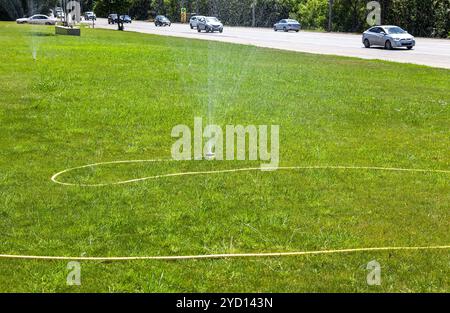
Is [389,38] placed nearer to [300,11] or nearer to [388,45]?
[388,45]

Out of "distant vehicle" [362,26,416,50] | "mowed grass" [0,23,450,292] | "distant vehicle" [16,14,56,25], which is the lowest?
Result: "distant vehicle" [16,14,56,25]

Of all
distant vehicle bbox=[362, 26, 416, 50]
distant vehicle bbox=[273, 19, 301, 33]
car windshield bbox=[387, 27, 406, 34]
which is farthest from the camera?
distant vehicle bbox=[273, 19, 301, 33]

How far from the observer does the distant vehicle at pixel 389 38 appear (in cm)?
3519

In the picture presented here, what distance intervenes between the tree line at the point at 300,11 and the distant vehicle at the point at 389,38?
40.8 feet

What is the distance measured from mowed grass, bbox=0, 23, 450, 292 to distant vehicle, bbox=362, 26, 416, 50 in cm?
1888

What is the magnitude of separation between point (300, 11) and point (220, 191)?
200 ft

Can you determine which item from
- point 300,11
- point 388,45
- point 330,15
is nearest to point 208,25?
point 330,15

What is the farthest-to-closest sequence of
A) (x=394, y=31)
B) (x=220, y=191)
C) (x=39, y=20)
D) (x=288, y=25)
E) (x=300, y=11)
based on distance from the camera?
(x=39, y=20)
(x=300, y=11)
(x=288, y=25)
(x=394, y=31)
(x=220, y=191)

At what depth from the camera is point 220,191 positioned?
802 centimetres

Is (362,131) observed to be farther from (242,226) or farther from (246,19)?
(246,19)

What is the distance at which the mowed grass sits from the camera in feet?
18.1

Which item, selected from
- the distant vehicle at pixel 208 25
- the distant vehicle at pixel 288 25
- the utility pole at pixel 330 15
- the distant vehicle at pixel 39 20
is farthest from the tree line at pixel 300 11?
the distant vehicle at pixel 39 20

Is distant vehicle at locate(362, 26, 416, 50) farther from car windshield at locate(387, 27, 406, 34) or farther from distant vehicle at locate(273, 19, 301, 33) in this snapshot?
distant vehicle at locate(273, 19, 301, 33)

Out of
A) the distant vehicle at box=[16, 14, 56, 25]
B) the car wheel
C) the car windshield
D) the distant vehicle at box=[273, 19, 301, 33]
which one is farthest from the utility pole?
the distant vehicle at box=[16, 14, 56, 25]
